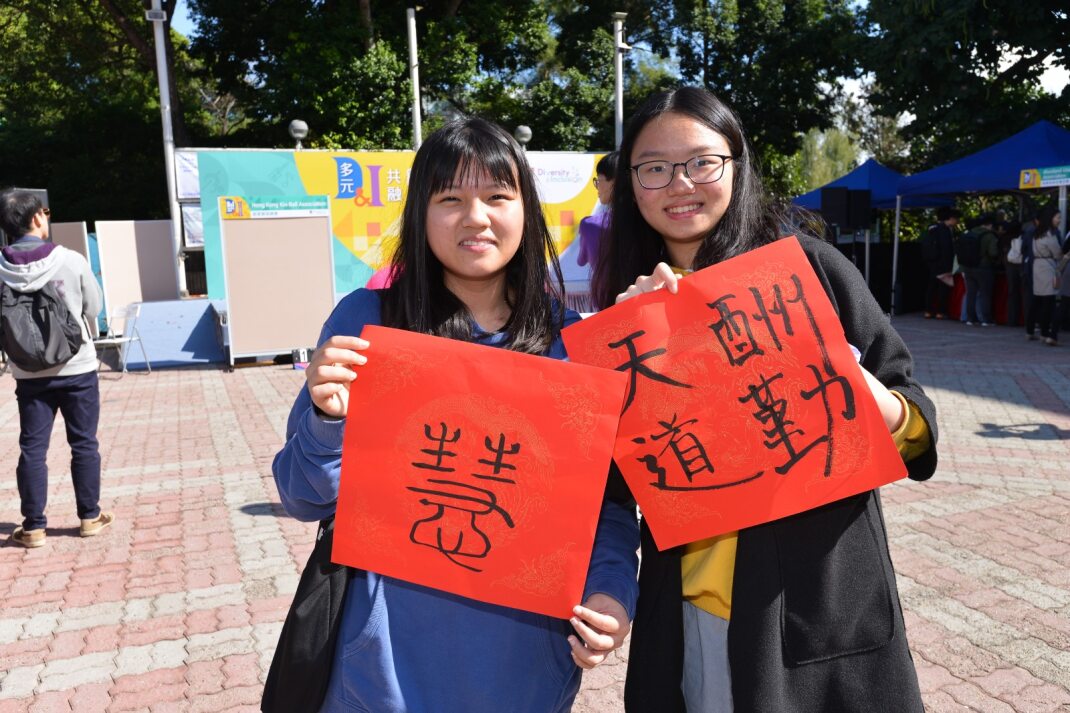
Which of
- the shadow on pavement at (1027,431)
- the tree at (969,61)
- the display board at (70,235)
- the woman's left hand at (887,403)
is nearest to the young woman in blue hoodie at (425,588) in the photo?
the woman's left hand at (887,403)

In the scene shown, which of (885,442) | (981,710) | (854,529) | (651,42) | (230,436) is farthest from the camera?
(651,42)

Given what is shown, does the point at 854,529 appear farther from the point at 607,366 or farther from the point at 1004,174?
the point at 1004,174

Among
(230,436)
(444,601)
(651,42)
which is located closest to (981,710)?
(444,601)

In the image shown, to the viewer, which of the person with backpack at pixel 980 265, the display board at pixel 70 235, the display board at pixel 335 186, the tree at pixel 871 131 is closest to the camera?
the display board at pixel 335 186

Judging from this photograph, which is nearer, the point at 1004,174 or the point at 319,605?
the point at 319,605

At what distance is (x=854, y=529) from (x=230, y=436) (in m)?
6.82

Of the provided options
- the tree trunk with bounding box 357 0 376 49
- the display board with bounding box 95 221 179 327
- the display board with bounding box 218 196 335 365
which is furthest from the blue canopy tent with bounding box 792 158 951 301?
the display board with bounding box 95 221 179 327

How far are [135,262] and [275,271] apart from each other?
19.6ft

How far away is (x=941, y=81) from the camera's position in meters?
17.7

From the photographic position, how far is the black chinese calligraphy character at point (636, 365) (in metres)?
1.45

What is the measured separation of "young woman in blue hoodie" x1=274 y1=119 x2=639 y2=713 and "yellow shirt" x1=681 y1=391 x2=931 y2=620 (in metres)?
0.12

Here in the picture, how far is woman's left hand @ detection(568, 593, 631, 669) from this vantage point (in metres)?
1.40

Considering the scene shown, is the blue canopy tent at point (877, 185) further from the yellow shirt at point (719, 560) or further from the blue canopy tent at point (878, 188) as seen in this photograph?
the yellow shirt at point (719, 560)

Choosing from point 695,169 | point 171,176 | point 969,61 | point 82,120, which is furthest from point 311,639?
point 82,120
